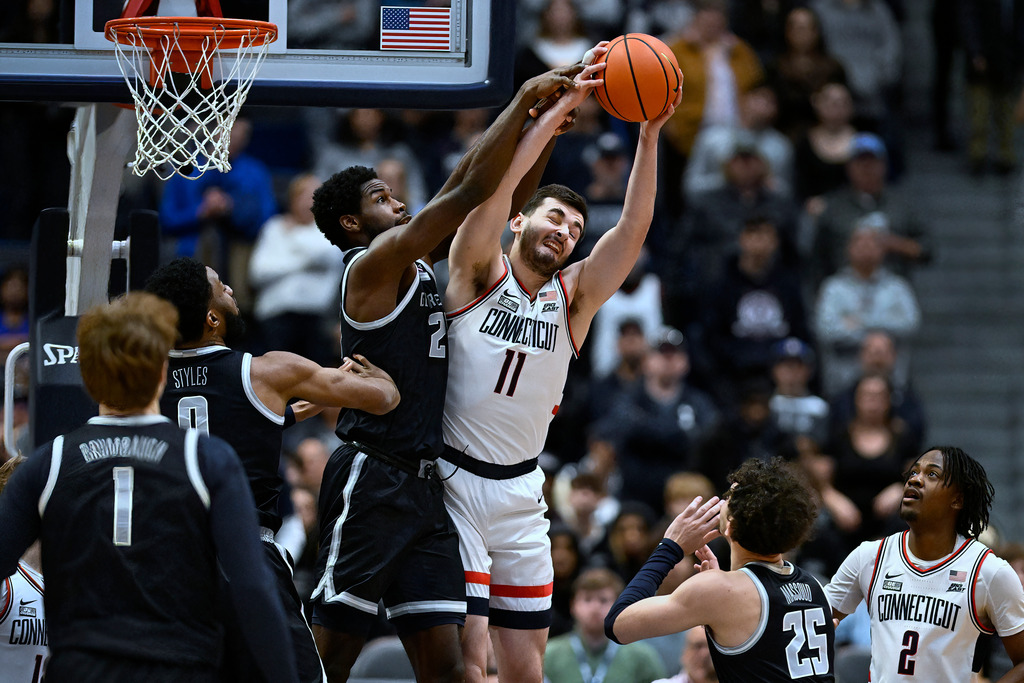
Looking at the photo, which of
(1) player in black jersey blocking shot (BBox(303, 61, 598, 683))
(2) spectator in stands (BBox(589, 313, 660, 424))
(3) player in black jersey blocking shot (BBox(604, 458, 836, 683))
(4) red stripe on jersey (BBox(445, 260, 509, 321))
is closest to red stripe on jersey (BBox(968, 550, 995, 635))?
(3) player in black jersey blocking shot (BBox(604, 458, 836, 683))

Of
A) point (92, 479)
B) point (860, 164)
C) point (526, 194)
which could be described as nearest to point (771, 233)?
point (860, 164)

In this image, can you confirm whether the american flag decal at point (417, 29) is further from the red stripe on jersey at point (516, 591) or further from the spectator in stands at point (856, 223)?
the spectator in stands at point (856, 223)

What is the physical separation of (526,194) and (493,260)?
21.3 inches

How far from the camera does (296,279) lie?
35.9 feet

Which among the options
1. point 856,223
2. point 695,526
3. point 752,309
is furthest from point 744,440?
point 695,526

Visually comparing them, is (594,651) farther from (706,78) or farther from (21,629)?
(706,78)

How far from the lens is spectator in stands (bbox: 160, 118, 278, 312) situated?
1089 centimetres

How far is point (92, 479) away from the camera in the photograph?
3834mm

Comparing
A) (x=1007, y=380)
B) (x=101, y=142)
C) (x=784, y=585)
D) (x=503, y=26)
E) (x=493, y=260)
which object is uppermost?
(x=503, y=26)

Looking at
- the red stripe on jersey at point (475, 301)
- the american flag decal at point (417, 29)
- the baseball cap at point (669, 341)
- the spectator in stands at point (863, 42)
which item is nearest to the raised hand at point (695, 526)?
the red stripe on jersey at point (475, 301)

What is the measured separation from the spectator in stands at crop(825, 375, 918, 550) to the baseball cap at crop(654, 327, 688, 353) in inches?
51.8

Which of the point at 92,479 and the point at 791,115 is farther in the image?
the point at 791,115

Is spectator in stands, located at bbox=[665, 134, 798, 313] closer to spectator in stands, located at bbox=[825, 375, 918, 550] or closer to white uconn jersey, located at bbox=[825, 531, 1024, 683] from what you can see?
spectator in stands, located at bbox=[825, 375, 918, 550]

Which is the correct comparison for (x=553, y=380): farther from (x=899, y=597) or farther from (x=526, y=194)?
(x=899, y=597)
